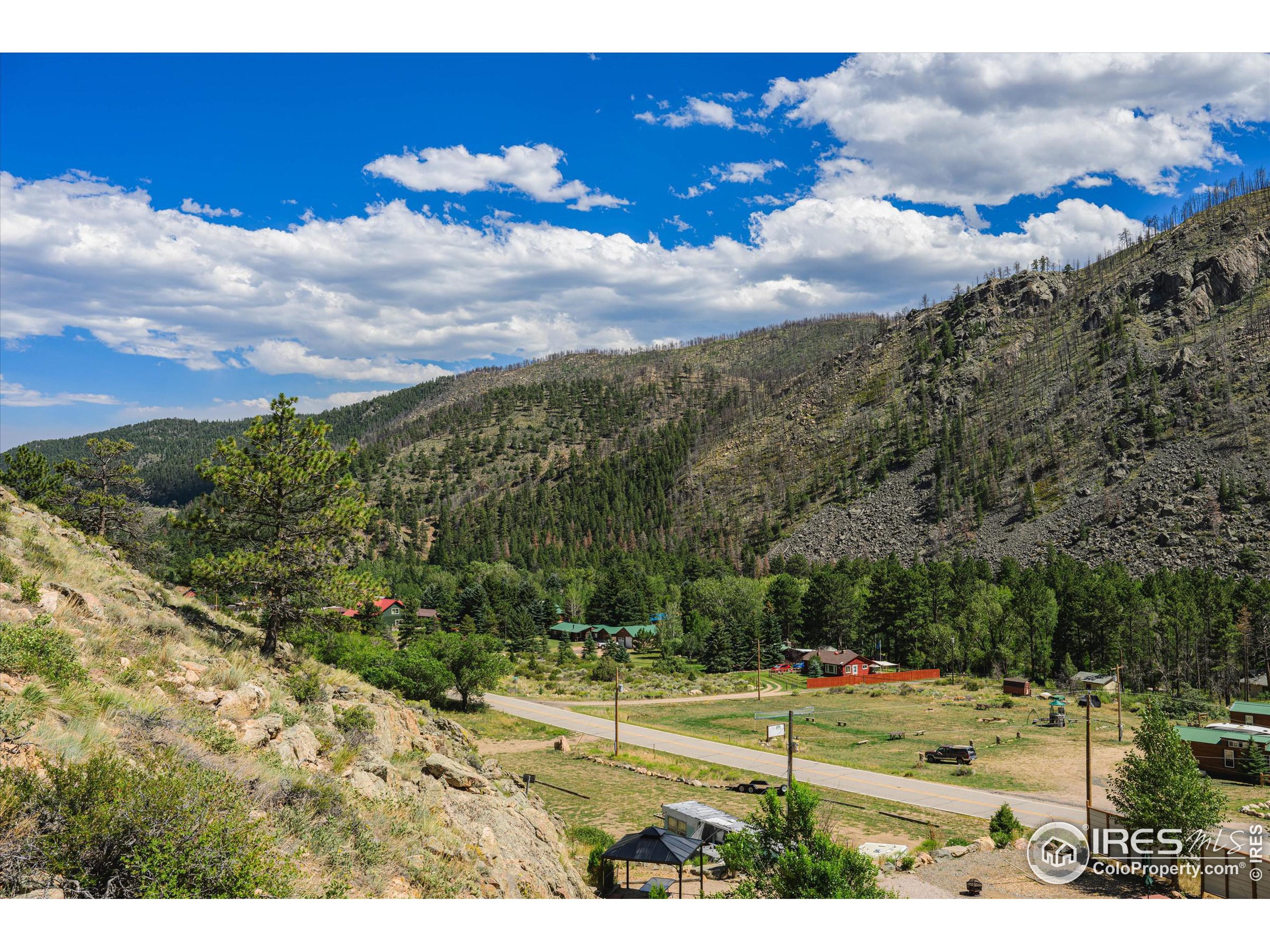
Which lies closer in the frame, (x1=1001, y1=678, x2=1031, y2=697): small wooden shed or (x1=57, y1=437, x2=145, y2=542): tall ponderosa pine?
(x1=57, y1=437, x2=145, y2=542): tall ponderosa pine

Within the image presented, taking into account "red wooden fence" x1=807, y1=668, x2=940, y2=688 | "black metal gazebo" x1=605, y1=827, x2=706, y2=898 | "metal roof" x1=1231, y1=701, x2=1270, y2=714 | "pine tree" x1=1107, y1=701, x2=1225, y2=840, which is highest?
"pine tree" x1=1107, y1=701, x2=1225, y2=840

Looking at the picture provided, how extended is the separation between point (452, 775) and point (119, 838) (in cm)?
1202

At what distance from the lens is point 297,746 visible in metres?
14.7

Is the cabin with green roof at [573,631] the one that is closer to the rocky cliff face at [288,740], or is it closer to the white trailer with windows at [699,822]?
the white trailer with windows at [699,822]

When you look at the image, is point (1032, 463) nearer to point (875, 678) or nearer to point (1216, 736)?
point (875, 678)

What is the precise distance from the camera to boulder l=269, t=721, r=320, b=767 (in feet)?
45.8

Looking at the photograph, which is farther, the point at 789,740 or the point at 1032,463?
the point at 1032,463

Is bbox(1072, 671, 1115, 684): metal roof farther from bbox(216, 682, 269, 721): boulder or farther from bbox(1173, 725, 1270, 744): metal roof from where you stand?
bbox(216, 682, 269, 721): boulder

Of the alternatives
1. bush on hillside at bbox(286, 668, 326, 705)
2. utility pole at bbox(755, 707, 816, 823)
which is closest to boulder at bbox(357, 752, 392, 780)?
bush on hillside at bbox(286, 668, 326, 705)

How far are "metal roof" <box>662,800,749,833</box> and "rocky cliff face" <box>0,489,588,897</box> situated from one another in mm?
5333

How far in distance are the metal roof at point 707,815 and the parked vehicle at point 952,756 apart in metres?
19.6

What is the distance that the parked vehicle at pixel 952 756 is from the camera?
40.5 m

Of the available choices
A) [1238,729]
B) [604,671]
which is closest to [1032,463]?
[604,671]

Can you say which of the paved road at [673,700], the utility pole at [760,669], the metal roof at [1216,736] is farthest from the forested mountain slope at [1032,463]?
the metal roof at [1216,736]
